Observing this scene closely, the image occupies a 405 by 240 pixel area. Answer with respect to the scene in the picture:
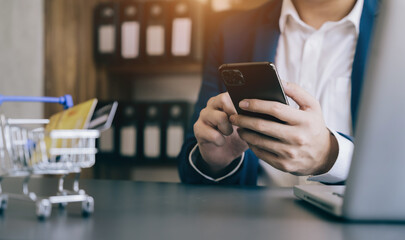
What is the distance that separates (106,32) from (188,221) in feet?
5.98

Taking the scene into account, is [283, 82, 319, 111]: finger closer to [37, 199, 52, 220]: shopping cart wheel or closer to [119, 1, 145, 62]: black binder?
[37, 199, 52, 220]: shopping cart wheel

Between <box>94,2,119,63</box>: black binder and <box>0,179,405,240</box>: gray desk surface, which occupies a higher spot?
<box>94,2,119,63</box>: black binder

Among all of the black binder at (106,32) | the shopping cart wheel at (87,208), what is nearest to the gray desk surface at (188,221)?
the shopping cart wheel at (87,208)

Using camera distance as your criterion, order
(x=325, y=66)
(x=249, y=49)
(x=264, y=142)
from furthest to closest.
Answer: (x=249, y=49) < (x=325, y=66) < (x=264, y=142)

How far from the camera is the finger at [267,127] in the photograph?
0.65 meters

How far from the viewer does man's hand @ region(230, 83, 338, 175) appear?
0.63 metres

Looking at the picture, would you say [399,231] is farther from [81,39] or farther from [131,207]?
[81,39]

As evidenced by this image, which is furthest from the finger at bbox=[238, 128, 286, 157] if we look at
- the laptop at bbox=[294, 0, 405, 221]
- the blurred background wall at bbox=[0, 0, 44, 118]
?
the blurred background wall at bbox=[0, 0, 44, 118]

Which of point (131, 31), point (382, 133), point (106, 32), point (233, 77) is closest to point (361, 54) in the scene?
point (233, 77)

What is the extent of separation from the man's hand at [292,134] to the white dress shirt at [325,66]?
1.54ft

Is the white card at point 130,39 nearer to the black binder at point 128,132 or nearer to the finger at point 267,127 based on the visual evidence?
the black binder at point 128,132

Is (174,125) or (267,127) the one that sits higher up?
(267,127)

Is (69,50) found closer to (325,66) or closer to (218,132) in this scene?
(325,66)

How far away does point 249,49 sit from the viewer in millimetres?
1439
